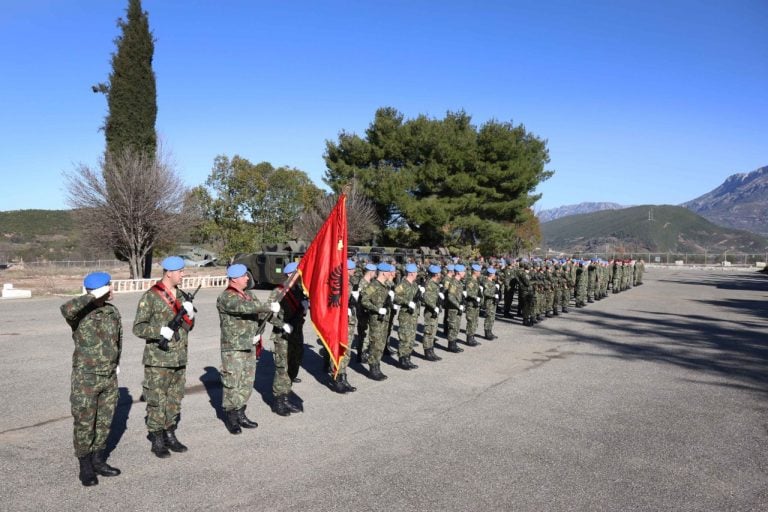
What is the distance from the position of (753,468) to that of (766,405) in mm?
2525

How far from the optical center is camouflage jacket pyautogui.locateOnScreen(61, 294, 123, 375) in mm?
4531

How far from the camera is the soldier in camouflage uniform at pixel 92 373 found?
176 inches

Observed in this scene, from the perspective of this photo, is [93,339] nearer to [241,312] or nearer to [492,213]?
[241,312]

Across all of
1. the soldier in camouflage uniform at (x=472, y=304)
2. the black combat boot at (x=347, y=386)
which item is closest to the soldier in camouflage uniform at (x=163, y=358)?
the black combat boot at (x=347, y=386)

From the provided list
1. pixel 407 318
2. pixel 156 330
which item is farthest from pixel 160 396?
pixel 407 318

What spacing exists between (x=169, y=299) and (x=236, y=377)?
1.07 metres

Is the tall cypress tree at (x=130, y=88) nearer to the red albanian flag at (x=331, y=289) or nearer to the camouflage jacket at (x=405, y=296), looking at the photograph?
the camouflage jacket at (x=405, y=296)

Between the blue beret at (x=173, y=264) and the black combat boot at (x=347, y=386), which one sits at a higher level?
the blue beret at (x=173, y=264)

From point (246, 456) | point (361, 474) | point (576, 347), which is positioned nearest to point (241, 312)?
point (246, 456)

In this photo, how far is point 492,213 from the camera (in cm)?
3525

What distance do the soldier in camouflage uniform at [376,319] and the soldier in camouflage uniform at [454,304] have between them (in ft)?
8.47

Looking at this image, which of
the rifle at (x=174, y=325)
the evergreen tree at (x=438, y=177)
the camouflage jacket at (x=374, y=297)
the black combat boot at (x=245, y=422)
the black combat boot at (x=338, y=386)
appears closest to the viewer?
the rifle at (x=174, y=325)

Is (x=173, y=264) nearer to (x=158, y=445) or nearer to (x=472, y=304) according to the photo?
(x=158, y=445)

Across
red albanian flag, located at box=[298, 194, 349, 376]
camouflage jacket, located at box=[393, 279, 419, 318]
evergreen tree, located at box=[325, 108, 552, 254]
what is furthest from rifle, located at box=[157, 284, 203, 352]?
evergreen tree, located at box=[325, 108, 552, 254]
